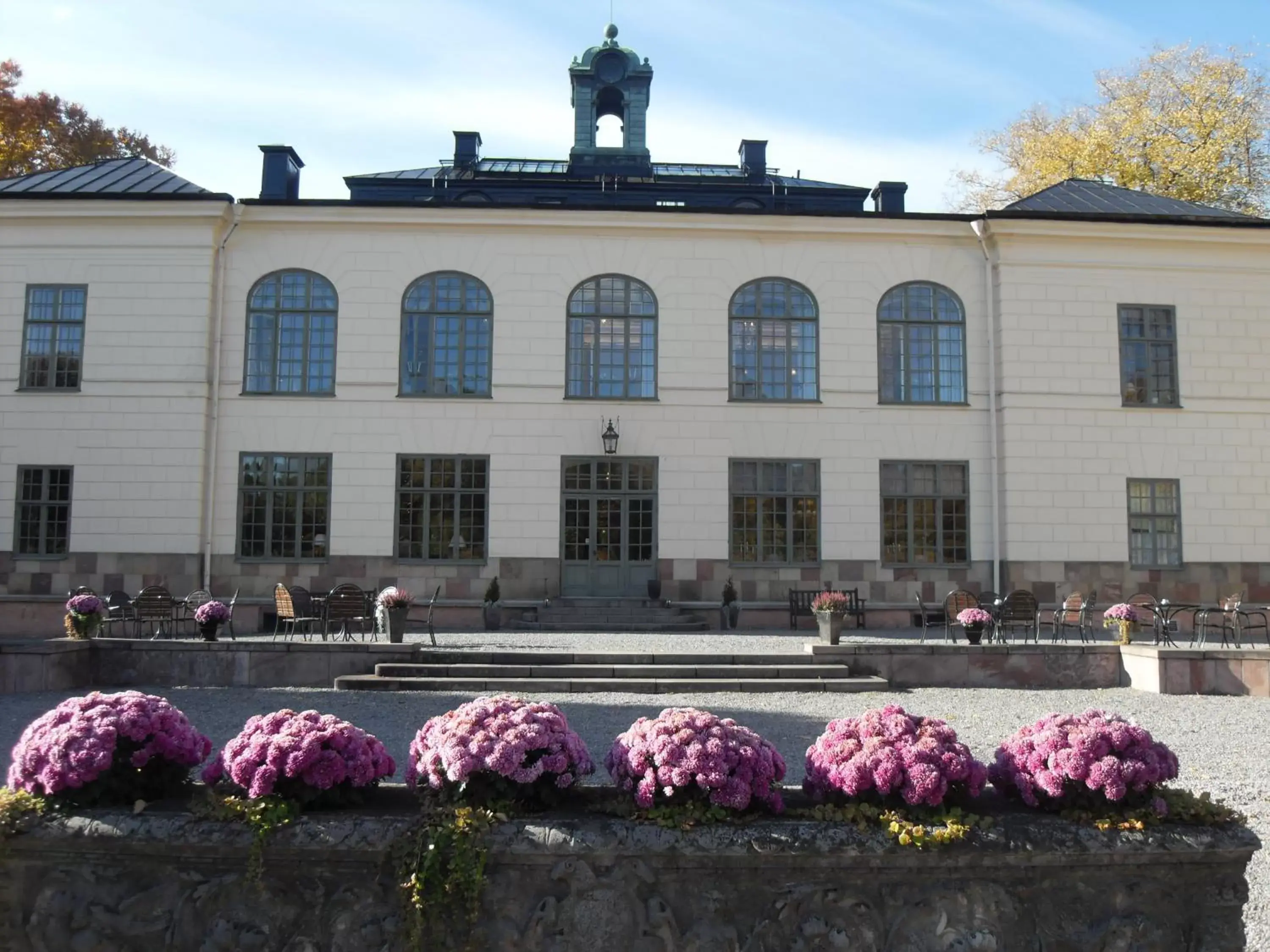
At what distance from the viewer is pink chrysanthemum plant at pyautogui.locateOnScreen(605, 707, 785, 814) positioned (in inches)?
175

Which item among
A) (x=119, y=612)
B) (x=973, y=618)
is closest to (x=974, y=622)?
(x=973, y=618)

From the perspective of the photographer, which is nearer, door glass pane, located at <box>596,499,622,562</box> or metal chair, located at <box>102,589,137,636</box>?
metal chair, located at <box>102,589,137,636</box>

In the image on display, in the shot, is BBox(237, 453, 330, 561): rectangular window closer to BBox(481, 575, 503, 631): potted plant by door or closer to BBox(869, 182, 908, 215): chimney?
BBox(481, 575, 503, 631): potted plant by door

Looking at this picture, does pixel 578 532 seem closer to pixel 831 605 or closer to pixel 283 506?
pixel 283 506

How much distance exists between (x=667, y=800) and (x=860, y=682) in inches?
386

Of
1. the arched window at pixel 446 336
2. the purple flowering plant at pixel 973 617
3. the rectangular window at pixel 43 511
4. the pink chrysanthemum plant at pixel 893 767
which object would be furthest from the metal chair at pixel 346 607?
the pink chrysanthemum plant at pixel 893 767

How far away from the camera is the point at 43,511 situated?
21.6 m

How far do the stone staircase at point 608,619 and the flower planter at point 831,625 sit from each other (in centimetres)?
535

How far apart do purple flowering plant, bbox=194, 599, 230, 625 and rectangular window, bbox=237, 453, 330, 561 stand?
23.1ft

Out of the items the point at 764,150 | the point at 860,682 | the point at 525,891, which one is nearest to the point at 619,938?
the point at 525,891

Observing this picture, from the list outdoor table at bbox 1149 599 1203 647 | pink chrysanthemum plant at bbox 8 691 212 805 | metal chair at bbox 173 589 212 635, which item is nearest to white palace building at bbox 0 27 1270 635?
metal chair at bbox 173 589 212 635

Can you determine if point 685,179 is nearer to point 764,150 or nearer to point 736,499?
point 764,150

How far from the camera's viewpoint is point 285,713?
478cm

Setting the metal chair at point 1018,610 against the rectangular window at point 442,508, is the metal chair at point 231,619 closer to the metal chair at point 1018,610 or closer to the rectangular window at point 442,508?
the rectangular window at point 442,508
